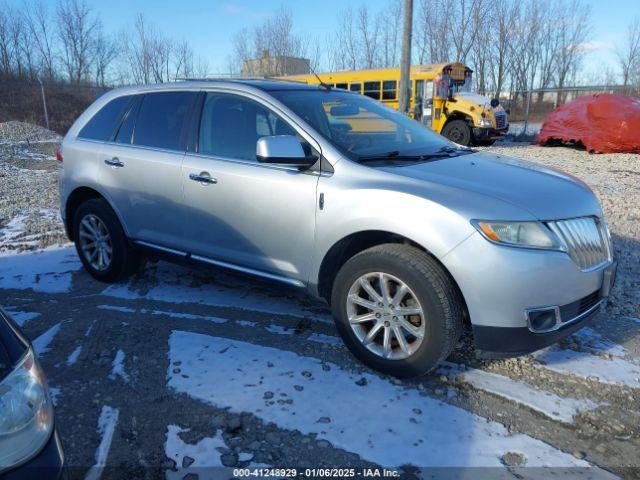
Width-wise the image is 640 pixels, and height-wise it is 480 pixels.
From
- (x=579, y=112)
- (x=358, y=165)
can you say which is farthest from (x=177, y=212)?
(x=579, y=112)

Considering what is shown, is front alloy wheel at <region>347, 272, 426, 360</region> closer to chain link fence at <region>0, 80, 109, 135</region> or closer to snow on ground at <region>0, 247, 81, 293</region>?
snow on ground at <region>0, 247, 81, 293</region>

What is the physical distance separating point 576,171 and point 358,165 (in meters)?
9.16

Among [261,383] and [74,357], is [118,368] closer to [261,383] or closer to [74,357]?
[74,357]

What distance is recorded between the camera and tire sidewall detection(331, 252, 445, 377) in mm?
2754

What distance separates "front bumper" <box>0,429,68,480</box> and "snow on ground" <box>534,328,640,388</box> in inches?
111

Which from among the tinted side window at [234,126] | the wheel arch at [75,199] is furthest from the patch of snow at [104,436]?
the wheel arch at [75,199]

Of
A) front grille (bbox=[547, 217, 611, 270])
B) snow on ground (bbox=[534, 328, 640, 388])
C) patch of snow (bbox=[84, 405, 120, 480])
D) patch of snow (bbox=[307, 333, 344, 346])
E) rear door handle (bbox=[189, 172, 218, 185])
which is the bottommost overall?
patch of snow (bbox=[84, 405, 120, 480])

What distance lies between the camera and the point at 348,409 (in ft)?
9.05

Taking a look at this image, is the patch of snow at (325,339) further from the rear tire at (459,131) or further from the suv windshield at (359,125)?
the rear tire at (459,131)

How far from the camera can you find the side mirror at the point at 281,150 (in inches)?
123

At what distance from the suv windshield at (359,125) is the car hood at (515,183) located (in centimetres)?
33

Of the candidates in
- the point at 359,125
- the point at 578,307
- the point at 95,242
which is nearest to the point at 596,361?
the point at 578,307

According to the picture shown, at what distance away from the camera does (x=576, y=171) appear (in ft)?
34.8

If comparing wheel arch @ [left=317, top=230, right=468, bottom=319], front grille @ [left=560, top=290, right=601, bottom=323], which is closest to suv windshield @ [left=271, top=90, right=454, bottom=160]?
wheel arch @ [left=317, top=230, right=468, bottom=319]
